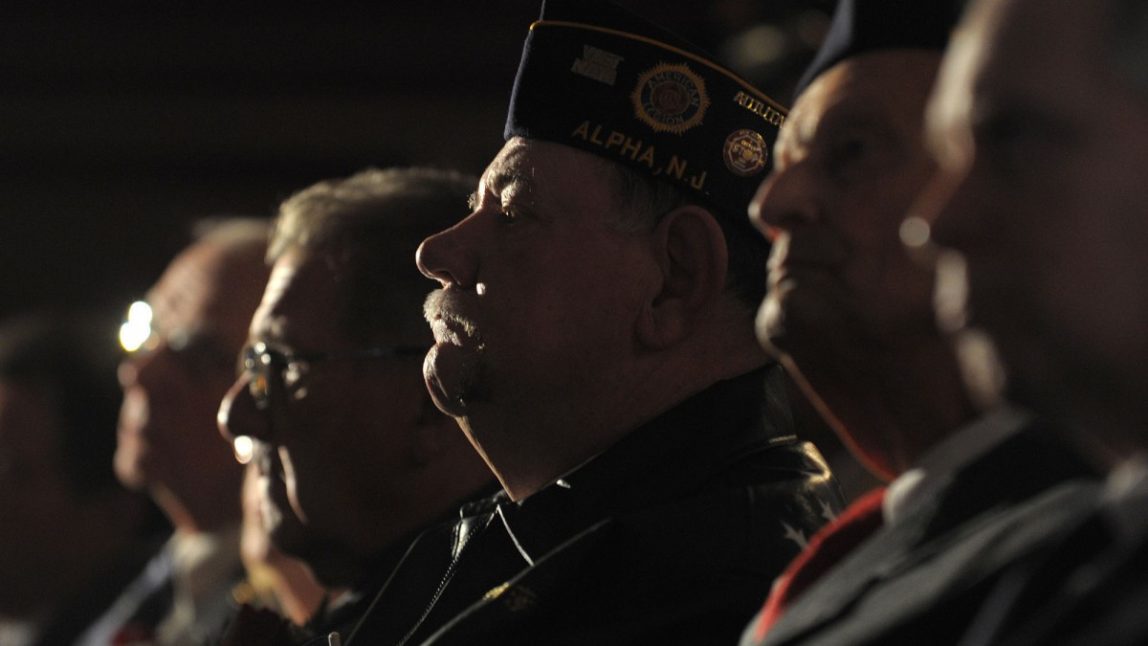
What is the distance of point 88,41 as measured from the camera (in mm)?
9023

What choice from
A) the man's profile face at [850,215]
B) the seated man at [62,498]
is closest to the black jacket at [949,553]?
the man's profile face at [850,215]

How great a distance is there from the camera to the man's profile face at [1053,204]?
5.15ft

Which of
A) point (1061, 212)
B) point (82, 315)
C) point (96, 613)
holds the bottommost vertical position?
point (96, 613)

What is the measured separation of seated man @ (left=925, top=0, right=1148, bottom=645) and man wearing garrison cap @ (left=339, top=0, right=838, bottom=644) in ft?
3.45

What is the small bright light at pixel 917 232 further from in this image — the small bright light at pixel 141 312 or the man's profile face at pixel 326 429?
the small bright light at pixel 141 312

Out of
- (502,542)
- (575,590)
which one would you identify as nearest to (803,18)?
(502,542)

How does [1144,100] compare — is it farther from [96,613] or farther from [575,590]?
[96,613]

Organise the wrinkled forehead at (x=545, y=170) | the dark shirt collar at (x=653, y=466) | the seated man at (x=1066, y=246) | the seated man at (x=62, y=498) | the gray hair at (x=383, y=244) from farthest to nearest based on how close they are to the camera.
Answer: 1. the seated man at (x=62, y=498)
2. the gray hair at (x=383, y=244)
3. the wrinkled forehead at (x=545, y=170)
4. the dark shirt collar at (x=653, y=466)
5. the seated man at (x=1066, y=246)

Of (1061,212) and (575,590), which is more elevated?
(1061,212)

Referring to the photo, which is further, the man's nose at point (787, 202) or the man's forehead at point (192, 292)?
the man's forehead at point (192, 292)

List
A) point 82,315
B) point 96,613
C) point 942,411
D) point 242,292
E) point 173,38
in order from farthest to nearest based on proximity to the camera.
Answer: point 173,38
point 82,315
point 96,613
point 242,292
point 942,411

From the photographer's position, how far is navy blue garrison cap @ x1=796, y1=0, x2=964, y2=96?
7.23 feet

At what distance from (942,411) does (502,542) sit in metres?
1.13

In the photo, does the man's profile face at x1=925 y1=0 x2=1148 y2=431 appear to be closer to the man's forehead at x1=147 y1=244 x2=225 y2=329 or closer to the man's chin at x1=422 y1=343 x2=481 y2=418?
the man's chin at x1=422 y1=343 x2=481 y2=418
